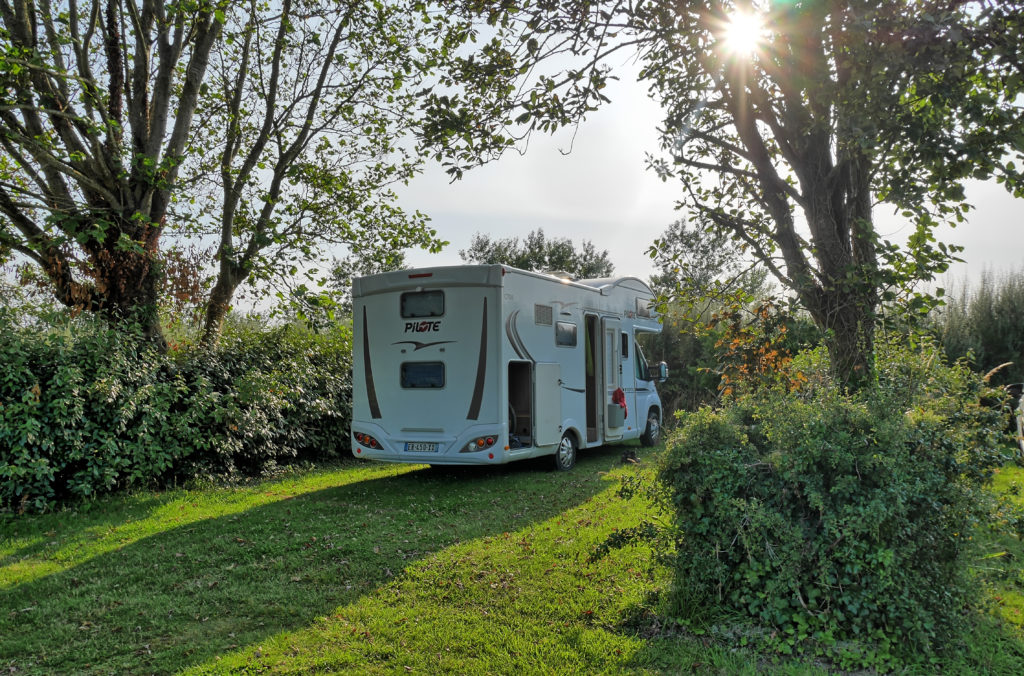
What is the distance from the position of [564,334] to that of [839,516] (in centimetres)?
675

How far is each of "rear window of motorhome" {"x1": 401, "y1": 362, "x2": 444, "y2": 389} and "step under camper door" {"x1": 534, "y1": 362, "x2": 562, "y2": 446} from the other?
1348 mm

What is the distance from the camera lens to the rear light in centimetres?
875

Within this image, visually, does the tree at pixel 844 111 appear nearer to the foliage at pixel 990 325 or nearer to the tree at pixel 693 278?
the tree at pixel 693 278

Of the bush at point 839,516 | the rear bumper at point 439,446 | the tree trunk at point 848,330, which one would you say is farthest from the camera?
the rear bumper at point 439,446

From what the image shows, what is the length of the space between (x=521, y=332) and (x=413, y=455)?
2.15 meters

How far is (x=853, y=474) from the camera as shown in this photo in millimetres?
3850

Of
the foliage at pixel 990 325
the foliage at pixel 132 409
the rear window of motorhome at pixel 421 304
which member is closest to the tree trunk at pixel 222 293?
the foliage at pixel 132 409

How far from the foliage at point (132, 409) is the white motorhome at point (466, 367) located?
2032 millimetres

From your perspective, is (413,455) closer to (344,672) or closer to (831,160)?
(344,672)

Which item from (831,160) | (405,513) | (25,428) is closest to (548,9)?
(831,160)

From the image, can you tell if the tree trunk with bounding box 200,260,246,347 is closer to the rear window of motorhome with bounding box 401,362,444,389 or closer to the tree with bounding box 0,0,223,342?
the tree with bounding box 0,0,223,342

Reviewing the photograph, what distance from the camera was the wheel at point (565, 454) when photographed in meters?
10.2

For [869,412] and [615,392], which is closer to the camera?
[869,412]

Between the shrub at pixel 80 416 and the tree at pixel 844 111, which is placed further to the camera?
the shrub at pixel 80 416
